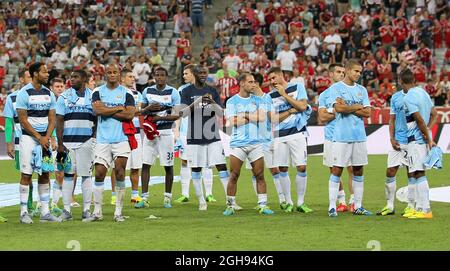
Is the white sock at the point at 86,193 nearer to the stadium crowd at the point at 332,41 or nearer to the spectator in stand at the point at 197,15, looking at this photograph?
the stadium crowd at the point at 332,41

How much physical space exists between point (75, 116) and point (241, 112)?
2552 millimetres

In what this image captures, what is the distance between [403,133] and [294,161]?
6.11 ft

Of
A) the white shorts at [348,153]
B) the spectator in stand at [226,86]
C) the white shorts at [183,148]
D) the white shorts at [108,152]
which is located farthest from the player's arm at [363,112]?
the spectator in stand at [226,86]

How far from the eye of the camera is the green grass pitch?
11852 millimetres

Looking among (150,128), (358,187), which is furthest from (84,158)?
(358,187)

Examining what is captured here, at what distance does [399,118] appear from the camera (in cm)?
1492

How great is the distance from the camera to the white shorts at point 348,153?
575 inches

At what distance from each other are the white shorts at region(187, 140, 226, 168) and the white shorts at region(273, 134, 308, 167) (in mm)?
1024

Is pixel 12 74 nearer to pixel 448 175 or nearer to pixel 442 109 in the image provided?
pixel 442 109

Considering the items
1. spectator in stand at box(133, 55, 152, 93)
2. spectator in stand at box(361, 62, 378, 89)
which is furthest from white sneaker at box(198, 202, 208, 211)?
spectator in stand at box(133, 55, 152, 93)

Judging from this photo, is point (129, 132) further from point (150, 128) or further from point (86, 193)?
point (150, 128)

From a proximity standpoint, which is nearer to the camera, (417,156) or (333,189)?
(417,156)

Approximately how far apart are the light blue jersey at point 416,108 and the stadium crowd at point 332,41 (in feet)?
51.6

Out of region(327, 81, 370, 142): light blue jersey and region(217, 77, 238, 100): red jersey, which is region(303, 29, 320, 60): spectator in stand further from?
region(327, 81, 370, 142): light blue jersey
